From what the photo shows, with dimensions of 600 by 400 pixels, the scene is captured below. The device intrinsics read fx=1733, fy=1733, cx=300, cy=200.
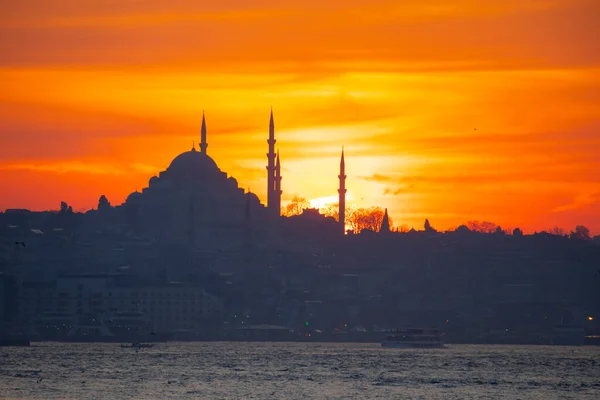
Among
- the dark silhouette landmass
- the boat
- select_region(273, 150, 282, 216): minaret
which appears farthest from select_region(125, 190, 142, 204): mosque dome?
the boat

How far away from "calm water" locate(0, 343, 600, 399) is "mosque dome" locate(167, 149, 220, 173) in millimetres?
70992

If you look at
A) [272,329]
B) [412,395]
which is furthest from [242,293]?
[412,395]

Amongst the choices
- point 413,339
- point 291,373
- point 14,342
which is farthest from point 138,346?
point 291,373

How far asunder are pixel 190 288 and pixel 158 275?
804 cm

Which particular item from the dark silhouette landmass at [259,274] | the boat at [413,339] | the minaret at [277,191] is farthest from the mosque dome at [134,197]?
the boat at [413,339]

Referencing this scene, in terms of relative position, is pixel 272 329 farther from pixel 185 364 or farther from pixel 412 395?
pixel 412 395

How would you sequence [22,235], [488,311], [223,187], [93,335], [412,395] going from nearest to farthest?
[412,395]
[93,335]
[488,311]
[22,235]
[223,187]

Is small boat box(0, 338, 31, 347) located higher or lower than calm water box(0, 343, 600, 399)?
higher

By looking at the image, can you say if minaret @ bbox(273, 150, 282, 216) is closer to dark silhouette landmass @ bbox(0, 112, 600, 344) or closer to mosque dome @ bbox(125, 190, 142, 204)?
dark silhouette landmass @ bbox(0, 112, 600, 344)

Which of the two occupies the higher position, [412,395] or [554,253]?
[554,253]

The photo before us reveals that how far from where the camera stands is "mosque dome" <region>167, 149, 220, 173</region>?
189 m

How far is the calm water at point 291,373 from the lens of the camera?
225ft

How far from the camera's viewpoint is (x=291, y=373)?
8256 centimetres

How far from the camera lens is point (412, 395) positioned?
68.1 metres
